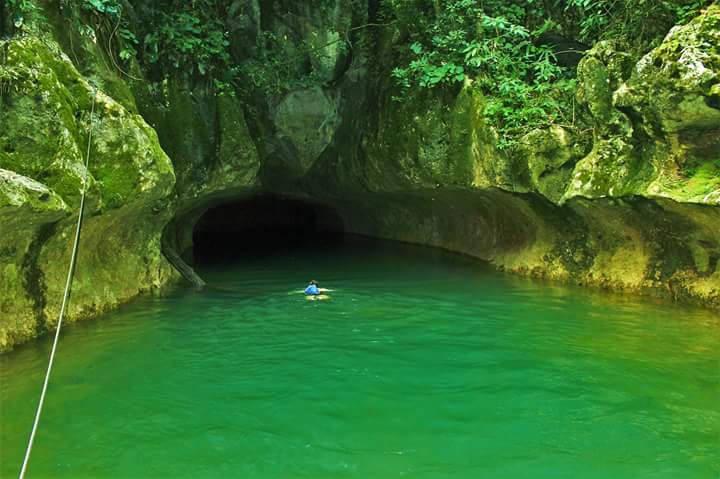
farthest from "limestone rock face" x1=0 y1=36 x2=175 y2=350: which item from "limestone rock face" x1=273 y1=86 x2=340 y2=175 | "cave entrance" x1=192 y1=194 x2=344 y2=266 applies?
"cave entrance" x1=192 y1=194 x2=344 y2=266

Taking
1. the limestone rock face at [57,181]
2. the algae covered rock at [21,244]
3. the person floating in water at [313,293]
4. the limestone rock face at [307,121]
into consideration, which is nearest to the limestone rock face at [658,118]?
the person floating in water at [313,293]

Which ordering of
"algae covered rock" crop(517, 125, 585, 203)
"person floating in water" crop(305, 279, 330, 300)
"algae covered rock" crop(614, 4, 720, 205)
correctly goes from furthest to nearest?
"algae covered rock" crop(517, 125, 585, 203) → "person floating in water" crop(305, 279, 330, 300) → "algae covered rock" crop(614, 4, 720, 205)

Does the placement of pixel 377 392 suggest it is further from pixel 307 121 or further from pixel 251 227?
pixel 251 227

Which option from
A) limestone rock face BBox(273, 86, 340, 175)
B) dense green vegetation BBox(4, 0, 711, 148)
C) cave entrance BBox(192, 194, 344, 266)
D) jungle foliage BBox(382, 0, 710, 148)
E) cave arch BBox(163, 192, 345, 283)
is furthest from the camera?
cave entrance BBox(192, 194, 344, 266)

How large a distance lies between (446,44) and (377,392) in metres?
7.96

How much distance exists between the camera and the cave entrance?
800 inches

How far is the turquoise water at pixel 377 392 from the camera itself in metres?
4.07

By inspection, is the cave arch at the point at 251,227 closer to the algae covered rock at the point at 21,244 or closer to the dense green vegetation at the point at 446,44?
the dense green vegetation at the point at 446,44

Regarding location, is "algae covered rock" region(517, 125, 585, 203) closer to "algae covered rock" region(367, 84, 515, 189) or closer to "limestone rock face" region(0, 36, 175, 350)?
"algae covered rock" region(367, 84, 515, 189)

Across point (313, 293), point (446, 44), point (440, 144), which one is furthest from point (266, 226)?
point (313, 293)

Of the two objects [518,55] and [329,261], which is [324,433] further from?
[329,261]

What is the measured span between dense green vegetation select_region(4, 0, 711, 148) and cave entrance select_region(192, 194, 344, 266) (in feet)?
24.8

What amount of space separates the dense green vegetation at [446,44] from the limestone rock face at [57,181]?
2.13 metres

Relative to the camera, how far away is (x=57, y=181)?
661 centimetres
